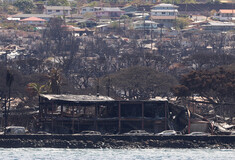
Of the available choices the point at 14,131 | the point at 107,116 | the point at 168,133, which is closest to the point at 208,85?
the point at 107,116

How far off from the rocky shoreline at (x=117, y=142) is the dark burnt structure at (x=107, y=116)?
6.79 metres

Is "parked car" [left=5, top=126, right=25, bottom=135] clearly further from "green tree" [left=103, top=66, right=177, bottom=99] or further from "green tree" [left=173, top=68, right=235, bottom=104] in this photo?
"green tree" [left=103, top=66, right=177, bottom=99]

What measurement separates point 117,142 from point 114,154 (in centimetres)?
601

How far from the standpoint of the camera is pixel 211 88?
125 metres

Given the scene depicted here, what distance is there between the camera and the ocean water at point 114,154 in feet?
284

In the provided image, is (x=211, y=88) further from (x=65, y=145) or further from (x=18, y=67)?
(x=18, y=67)

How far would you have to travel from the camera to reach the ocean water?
86625 millimetres

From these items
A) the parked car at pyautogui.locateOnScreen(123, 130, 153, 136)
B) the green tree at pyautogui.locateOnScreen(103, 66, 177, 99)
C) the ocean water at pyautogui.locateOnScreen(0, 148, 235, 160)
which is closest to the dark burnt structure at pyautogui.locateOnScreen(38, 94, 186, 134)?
the parked car at pyautogui.locateOnScreen(123, 130, 153, 136)

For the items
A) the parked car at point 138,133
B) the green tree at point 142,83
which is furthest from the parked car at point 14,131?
the green tree at point 142,83

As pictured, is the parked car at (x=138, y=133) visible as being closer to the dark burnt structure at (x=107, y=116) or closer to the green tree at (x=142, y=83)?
the dark burnt structure at (x=107, y=116)

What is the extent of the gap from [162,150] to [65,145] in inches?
433

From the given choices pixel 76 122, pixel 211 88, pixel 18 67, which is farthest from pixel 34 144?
pixel 18 67

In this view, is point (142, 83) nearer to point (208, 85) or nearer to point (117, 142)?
point (208, 85)

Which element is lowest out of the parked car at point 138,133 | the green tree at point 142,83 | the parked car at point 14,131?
the green tree at point 142,83
